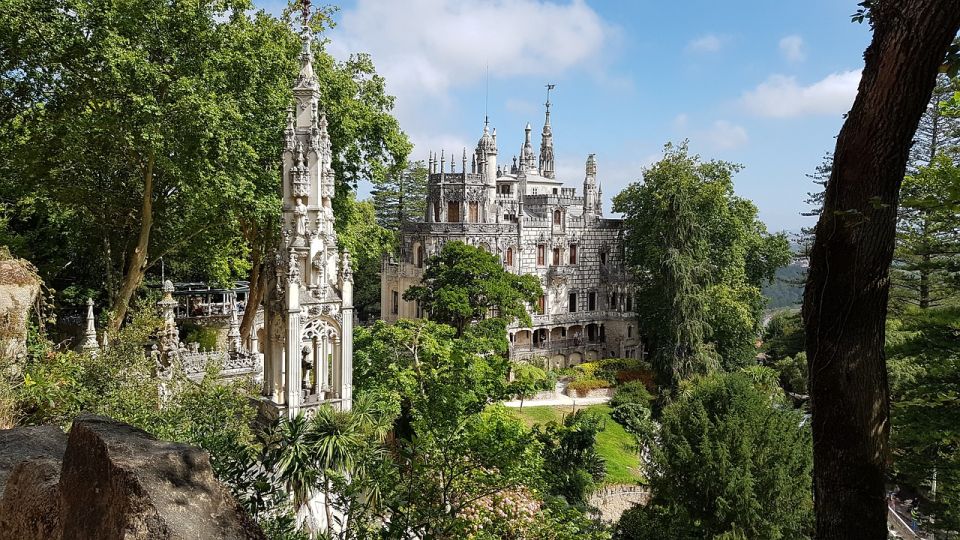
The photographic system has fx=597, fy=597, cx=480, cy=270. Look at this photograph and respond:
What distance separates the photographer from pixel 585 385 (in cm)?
3155

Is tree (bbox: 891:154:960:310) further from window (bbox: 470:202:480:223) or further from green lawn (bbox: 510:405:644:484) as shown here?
window (bbox: 470:202:480:223)

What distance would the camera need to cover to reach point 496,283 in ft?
93.1

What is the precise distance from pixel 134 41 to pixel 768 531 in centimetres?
1823

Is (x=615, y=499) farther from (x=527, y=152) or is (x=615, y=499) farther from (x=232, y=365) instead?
(x=527, y=152)

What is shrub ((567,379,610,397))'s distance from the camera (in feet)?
103

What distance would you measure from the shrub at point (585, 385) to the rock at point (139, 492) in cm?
2820

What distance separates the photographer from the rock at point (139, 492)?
378cm

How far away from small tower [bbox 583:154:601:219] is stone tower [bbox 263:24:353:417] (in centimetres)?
3476

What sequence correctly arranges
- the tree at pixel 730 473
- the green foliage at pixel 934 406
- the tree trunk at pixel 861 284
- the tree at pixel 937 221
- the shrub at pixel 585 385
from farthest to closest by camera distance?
the shrub at pixel 585 385 → the tree at pixel 730 473 → the green foliage at pixel 934 406 → the tree at pixel 937 221 → the tree trunk at pixel 861 284

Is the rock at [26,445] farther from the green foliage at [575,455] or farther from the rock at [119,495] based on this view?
the green foliage at [575,455]

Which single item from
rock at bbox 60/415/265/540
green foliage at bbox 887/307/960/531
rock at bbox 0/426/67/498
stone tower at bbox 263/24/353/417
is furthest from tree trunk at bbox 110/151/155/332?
green foliage at bbox 887/307/960/531

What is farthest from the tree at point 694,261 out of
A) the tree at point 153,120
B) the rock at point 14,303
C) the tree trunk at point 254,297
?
the rock at point 14,303

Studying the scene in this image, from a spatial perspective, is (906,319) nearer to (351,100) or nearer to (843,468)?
(843,468)

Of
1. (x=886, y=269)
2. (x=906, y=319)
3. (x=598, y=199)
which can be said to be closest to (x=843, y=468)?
(x=886, y=269)
